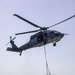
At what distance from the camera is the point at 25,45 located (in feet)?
137

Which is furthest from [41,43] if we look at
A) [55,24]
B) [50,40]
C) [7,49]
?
[7,49]

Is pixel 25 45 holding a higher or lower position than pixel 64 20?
lower

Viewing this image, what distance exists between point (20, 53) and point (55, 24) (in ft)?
33.7

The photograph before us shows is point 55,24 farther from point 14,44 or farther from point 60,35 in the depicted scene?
point 14,44

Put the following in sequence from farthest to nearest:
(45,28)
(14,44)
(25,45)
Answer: (14,44)
(25,45)
(45,28)

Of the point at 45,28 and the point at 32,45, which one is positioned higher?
the point at 45,28

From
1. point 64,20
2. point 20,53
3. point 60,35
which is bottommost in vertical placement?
point 20,53

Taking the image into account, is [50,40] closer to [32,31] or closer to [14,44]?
[32,31]

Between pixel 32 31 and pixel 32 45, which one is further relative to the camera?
pixel 32 45

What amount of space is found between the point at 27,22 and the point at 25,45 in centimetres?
654

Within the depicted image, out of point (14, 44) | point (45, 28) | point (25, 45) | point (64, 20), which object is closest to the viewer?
point (64, 20)

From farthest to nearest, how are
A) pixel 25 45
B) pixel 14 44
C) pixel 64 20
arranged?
pixel 14 44, pixel 25 45, pixel 64 20

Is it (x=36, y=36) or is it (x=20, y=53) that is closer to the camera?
(x=36, y=36)

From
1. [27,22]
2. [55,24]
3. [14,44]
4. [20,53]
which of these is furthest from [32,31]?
[14,44]
